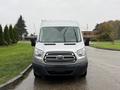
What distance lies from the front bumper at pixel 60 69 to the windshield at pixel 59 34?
1.53 meters

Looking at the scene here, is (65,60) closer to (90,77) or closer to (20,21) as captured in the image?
(90,77)

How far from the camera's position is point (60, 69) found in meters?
11.0

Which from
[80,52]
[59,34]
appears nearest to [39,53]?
[80,52]

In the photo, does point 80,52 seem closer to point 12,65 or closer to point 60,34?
point 60,34

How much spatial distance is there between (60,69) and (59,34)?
2.16m

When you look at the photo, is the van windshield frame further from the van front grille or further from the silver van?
the van front grille

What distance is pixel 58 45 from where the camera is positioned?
1169 cm

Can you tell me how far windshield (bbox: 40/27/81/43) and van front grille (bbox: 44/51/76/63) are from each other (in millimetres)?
1305

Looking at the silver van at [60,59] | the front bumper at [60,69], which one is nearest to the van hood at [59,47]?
the silver van at [60,59]

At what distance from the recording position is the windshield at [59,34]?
12531 millimetres

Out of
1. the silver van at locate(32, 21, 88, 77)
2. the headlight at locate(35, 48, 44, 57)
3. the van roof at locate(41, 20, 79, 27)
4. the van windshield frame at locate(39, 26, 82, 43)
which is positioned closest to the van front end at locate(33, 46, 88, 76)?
the silver van at locate(32, 21, 88, 77)

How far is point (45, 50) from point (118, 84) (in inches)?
109

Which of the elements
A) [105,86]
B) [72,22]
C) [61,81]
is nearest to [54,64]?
[61,81]

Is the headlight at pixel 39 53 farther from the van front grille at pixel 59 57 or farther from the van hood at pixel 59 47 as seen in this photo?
the van front grille at pixel 59 57
